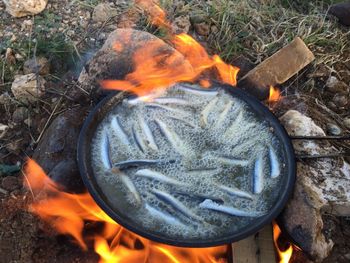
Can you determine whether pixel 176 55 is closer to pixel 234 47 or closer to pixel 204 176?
pixel 234 47

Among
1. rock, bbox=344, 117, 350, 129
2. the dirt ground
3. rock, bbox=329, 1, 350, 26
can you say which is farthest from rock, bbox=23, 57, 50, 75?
rock, bbox=329, 1, 350, 26

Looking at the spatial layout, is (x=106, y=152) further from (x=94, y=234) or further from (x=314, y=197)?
(x=314, y=197)

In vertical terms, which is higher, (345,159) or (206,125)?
(206,125)

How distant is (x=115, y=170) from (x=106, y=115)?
0.50 m

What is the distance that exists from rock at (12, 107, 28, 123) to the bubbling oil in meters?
1.04

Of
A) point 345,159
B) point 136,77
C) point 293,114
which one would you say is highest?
point 136,77

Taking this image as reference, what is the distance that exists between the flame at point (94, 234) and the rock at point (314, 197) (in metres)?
0.53

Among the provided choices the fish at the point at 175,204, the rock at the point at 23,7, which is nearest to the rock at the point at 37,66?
the rock at the point at 23,7

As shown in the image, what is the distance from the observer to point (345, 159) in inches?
133

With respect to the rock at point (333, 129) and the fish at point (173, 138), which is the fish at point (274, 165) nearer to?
the fish at point (173, 138)

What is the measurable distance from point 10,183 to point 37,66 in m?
1.20

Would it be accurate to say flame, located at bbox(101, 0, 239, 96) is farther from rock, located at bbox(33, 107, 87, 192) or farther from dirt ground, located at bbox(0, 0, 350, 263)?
rock, located at bbox(33, 107, 87, 192)

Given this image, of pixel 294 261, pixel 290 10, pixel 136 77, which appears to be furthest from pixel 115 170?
pixel 290 10

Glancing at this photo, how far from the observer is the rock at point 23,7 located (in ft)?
14.5
